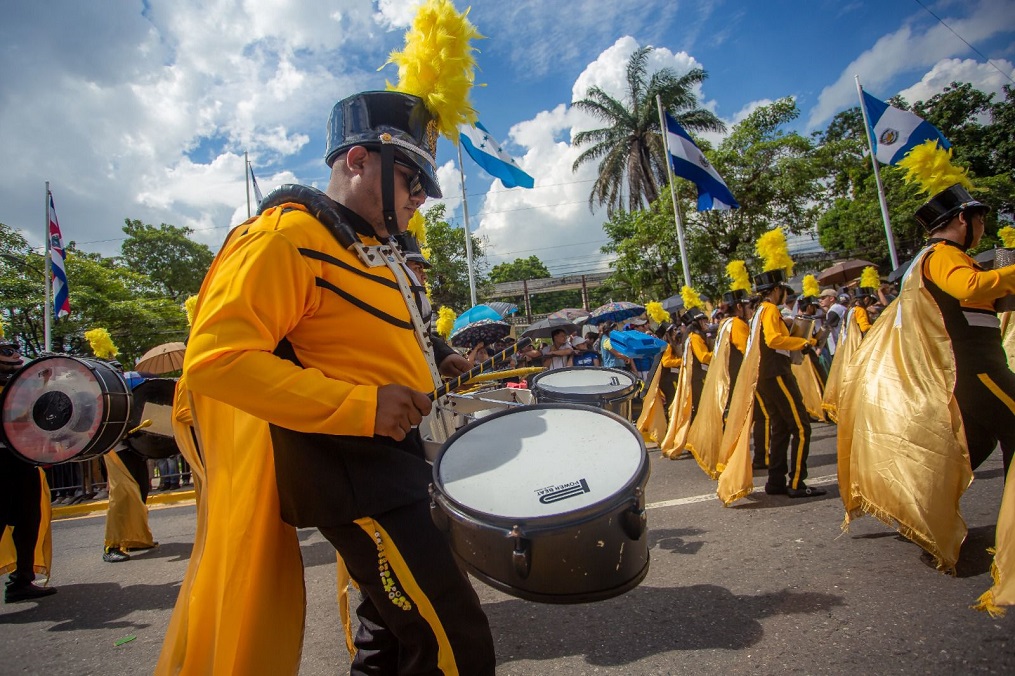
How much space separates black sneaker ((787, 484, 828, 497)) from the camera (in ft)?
15.3

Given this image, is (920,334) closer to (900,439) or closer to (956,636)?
(900,439)

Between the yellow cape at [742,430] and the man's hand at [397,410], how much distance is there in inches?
148

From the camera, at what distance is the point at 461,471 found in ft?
5.11

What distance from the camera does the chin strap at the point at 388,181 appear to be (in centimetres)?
178

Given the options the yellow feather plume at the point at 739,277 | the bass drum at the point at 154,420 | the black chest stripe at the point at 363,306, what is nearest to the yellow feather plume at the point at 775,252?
the yellow feather plume at the point at 739,277

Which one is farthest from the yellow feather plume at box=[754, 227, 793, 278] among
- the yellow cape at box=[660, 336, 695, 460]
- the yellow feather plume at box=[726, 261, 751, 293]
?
the yellow cape at box=[660, 336, 695, 460]

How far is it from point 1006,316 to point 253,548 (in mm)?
5272

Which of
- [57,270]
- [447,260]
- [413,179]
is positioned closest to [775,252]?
[413,179]

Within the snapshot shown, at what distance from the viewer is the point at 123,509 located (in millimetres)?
5414

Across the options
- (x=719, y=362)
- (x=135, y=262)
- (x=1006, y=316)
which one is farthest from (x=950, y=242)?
(x=135, y=262)

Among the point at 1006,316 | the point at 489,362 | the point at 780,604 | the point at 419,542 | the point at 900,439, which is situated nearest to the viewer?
the point at 419,542

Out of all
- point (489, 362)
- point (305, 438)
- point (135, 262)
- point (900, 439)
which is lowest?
point (900, 439)

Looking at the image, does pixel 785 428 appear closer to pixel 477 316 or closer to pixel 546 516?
pixel 546 516

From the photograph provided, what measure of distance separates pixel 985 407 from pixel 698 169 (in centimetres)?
1047
